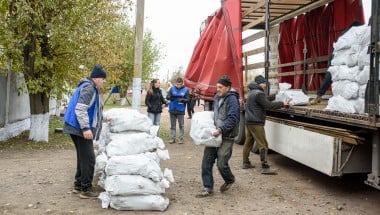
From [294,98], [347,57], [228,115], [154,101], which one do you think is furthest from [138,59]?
[347,57]

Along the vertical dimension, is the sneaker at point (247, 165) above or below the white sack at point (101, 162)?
below

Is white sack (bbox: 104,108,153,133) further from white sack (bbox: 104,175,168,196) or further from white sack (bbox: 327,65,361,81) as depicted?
white sack (bbox: 327,65,361,81)

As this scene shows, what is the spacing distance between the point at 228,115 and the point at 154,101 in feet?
16.9

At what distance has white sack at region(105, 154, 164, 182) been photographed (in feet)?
17.1

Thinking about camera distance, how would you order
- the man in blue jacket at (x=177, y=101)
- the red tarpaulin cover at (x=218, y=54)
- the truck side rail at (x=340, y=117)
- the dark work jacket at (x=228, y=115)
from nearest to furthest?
the truck side rail at (x=340, y=117) < the dark work jacket at (x=228, y=115) < the red tarpaulin cover at (x=218, y=54) < the man in blue jacket at (x=177, y=101)

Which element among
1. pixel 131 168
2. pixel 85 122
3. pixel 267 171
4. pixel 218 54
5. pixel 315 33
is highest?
pixel 315 33

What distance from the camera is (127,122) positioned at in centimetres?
605

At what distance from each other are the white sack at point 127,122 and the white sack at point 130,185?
39.7 inches

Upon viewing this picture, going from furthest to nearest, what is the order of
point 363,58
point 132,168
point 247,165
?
point 247,165
point 363,58
point 132,168

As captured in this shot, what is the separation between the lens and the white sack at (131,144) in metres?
5.56

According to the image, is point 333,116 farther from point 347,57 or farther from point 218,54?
point 218,54

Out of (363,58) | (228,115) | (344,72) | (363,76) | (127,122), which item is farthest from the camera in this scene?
(127,122)

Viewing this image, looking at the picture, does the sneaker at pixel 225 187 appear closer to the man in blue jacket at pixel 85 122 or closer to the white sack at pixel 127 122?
the white sack at pixel 127 122

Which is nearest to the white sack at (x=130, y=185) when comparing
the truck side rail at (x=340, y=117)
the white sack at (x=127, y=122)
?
the white sack at (x=127, y=122)
